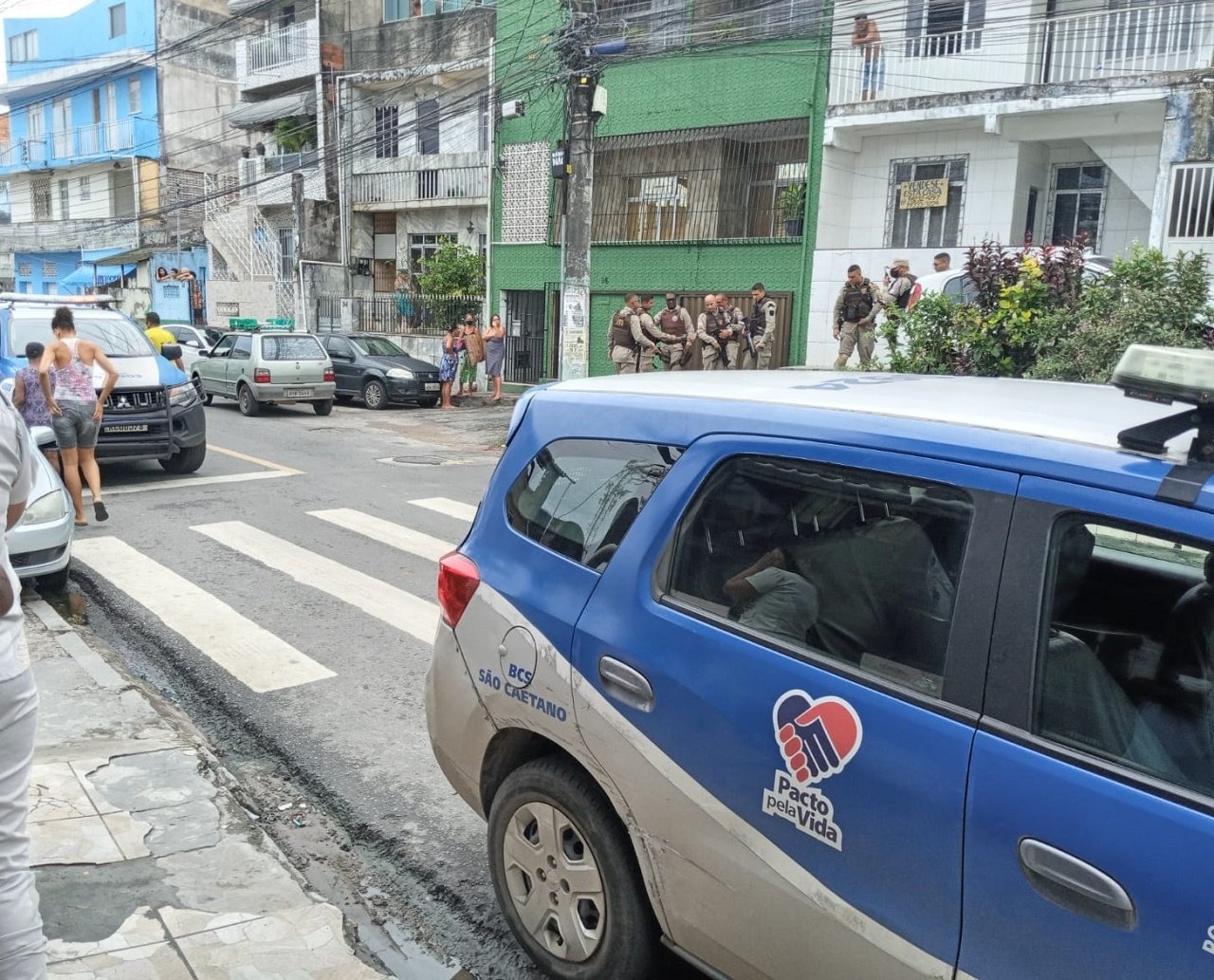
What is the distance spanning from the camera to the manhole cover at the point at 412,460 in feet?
43.6

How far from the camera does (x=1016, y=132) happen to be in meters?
16.6

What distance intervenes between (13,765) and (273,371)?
16.4m

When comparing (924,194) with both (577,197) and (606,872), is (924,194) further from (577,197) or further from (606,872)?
(606,872)

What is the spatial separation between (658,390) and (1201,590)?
4.95 ft

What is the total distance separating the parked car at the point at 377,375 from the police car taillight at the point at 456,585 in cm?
1738

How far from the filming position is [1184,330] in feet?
24.0

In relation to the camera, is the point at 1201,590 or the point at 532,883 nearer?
the point at 1201,590

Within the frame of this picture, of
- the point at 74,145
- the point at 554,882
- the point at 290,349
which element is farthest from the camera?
the point at 74,145

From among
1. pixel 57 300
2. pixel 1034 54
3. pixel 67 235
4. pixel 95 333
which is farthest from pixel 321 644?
pixel 67 235

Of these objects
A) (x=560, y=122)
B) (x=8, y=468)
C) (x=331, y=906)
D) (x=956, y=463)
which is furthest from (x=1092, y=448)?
(x=560, y=122)

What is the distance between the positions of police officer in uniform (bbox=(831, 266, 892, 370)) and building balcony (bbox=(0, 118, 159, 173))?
3227 centimetres

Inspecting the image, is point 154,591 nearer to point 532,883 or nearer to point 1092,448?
point 532,883

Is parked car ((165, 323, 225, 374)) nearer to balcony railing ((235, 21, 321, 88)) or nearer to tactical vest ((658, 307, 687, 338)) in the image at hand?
tactical vest ((658, 307, 687, 338))

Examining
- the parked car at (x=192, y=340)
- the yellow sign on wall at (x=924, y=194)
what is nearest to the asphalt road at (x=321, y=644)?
the parked car at (x=192, y=340)
